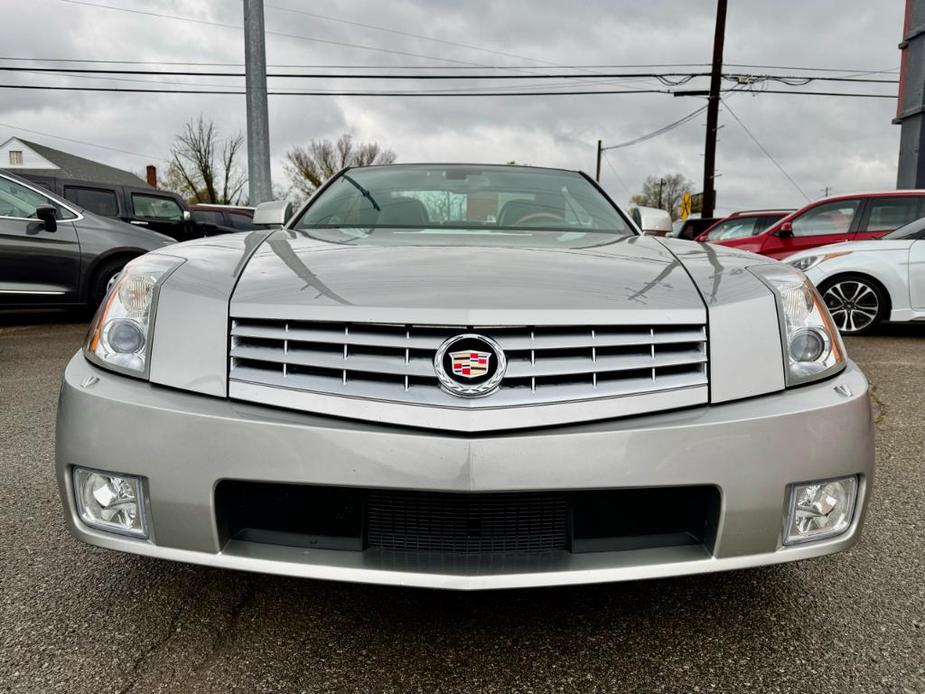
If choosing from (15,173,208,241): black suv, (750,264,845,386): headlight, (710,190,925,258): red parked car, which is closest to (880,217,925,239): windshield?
(710,190,925,258): red parked car

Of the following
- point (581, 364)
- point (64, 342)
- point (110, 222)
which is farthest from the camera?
point (110, 222)

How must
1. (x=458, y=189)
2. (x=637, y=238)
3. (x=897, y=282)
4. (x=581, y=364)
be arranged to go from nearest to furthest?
(x=581, y=364) < (x=637, y=238) < (x=458, y=189) < (x=897, y=282)

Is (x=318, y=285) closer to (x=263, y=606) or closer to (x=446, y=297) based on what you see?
(x=446, y=297)

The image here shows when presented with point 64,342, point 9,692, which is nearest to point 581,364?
point 9,692

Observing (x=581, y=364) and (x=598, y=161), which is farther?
(x=598, y=161)

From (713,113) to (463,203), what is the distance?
20.3 metres

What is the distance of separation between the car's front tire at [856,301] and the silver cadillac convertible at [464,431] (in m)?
5.90

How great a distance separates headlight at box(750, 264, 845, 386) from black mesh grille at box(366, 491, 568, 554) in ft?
2.06

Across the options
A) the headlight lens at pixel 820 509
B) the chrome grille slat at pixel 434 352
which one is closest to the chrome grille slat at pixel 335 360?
the chrome grille slat at pixel 434 352

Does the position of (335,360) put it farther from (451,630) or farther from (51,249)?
(51,249)

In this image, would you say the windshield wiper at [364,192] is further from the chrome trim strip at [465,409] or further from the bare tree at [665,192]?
the bare tree at [665,192]

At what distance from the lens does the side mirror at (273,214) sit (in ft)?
9.82

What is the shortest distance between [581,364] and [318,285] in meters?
0.63

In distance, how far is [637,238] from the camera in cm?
247
